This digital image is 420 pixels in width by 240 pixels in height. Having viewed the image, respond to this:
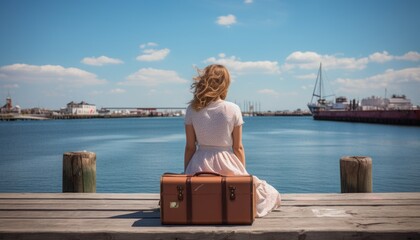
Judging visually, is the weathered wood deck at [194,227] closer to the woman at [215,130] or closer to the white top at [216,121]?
the woman at [215,130]

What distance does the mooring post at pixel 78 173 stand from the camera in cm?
596

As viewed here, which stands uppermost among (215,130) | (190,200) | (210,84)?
(210,84)

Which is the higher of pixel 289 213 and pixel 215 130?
pixel 215 130

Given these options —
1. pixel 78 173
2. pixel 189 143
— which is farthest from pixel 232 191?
pixel 78 173

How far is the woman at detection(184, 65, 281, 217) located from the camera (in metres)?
3.91

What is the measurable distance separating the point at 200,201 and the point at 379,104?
14921 cm

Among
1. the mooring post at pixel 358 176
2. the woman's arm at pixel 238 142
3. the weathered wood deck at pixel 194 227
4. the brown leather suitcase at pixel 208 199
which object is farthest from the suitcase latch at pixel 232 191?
the mooring post at pixel 358 176

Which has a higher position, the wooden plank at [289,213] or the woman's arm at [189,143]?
the woman's arm at [189,143]

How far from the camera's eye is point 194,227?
364 centimetres

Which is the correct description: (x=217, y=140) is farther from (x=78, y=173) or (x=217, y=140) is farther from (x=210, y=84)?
(x=78, y=173)

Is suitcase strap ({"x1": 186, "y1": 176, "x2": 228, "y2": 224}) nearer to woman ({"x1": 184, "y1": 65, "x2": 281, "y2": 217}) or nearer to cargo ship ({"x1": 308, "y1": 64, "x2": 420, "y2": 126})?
woman ({"x1": 184, "y1": 65, "x2": 281, "y2": 217})

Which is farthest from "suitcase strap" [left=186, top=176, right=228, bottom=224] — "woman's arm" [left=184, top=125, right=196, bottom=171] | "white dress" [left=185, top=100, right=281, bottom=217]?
"woman's arm" [left=184, top=125, right=196, bottom=171]

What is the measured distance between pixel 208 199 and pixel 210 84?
1.11m

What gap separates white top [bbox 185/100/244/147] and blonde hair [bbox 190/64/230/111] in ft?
0.24
